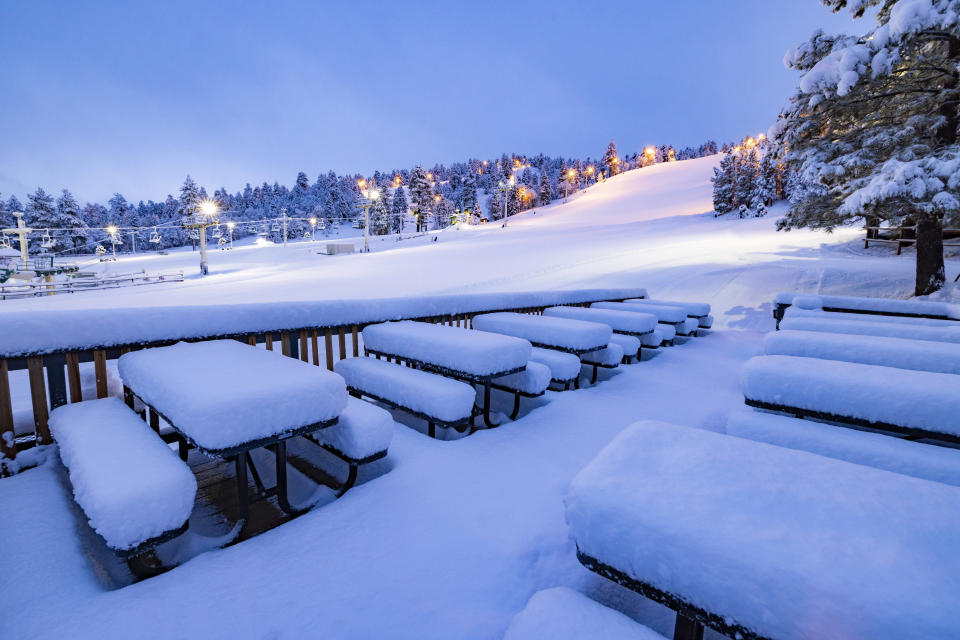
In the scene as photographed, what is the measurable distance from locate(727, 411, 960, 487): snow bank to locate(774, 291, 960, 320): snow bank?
19.7 ft

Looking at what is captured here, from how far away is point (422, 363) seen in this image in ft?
14.0

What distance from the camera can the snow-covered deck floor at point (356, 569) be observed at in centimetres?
186

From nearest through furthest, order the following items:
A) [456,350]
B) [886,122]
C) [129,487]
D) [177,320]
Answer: [129,487]
[177,320]
[456,350]
[886,122]

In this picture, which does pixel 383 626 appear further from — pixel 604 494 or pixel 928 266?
pixel 928 266

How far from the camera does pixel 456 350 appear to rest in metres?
3.85

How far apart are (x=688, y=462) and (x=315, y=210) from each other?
106 metres

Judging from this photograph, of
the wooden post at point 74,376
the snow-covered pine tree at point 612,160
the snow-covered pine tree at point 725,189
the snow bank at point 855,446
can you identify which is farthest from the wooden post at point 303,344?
the snow-covered pine tree at point 612,160

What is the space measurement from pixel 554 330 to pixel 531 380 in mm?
1138

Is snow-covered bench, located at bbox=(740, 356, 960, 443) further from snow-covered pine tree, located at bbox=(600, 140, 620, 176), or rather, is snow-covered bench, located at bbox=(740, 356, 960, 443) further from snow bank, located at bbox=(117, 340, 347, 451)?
snow-covered pine tree, located at bbox=(600, 140, 620, 176)

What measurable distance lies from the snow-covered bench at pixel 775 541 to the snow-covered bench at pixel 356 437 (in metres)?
1.62

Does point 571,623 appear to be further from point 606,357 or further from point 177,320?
point 606,357

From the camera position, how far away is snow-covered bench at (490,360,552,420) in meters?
4.32

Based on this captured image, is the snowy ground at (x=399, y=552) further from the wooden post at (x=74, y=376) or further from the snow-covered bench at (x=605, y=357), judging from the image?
the wooden post at (x=74, y=376)

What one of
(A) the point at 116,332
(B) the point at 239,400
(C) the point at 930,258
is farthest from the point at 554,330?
(C) the point at 930,258
